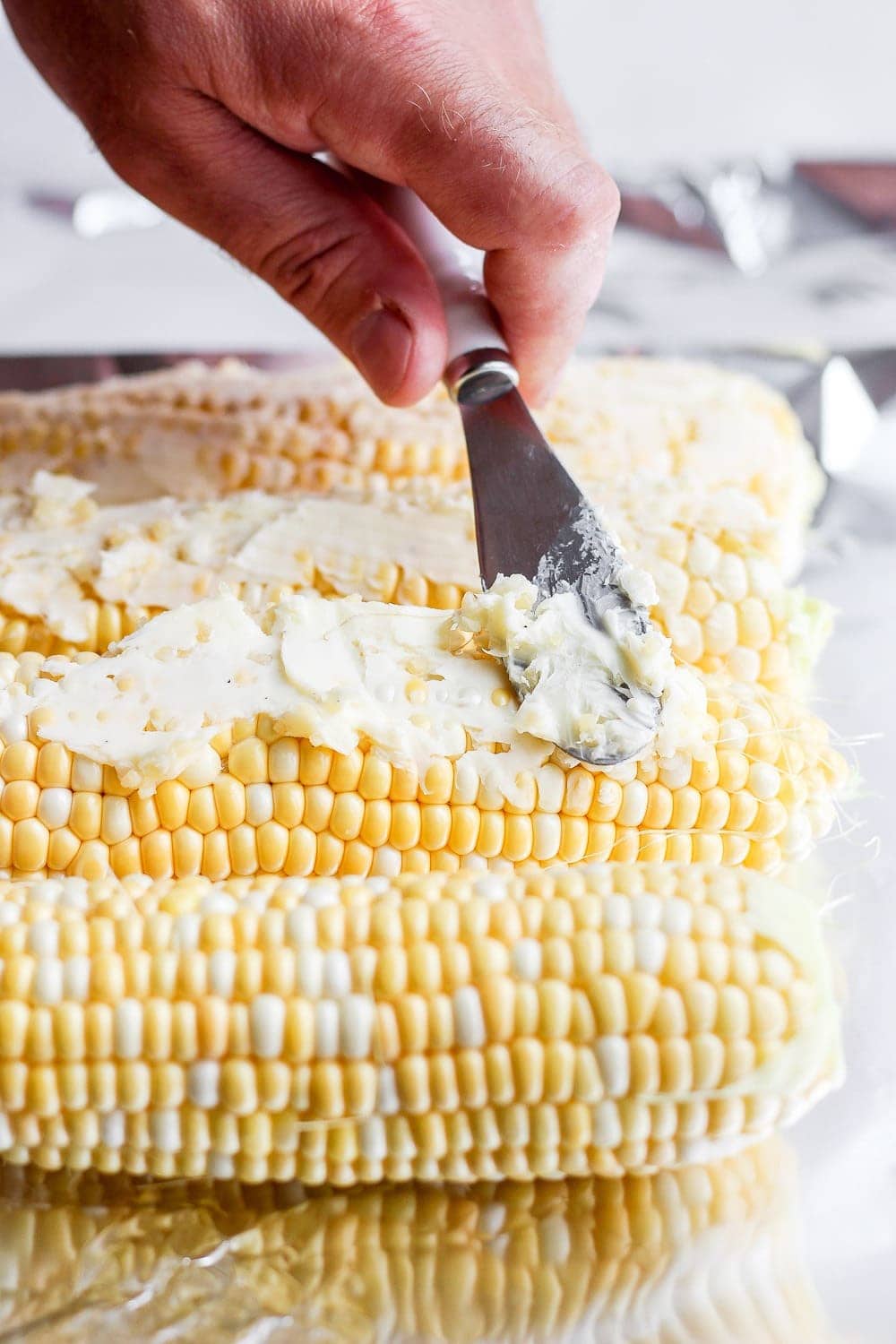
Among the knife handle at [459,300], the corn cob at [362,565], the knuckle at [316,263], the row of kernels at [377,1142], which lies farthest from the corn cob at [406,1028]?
the knuckle at [316,263]

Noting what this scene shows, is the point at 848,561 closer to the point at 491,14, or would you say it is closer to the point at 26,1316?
the point at 491,14

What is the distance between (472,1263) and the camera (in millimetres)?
823

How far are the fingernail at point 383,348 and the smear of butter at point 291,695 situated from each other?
316 millimetres

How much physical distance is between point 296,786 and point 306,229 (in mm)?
583

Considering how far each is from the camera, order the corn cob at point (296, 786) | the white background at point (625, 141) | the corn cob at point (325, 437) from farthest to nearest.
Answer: the white background at point (625, 141), the corn cob at point (325, 437), the corn cob at point (296, 786)

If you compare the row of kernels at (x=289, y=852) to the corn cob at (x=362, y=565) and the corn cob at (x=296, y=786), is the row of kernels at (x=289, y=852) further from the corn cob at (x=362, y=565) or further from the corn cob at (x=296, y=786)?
the corn cob at (x=362, y=565)

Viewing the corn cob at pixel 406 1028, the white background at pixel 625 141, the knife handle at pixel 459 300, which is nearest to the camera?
the corn cob at pixel 406 1028

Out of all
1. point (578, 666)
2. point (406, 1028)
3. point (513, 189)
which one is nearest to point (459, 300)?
point (513, 189)

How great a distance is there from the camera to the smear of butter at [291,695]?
0.94 meters

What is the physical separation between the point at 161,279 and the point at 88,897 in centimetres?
151

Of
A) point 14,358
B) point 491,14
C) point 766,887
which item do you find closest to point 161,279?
point 14,358

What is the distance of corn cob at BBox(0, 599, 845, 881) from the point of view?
36.8 inches

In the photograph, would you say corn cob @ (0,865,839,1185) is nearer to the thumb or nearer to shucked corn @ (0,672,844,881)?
shucked corn @ (0,672,844,881)

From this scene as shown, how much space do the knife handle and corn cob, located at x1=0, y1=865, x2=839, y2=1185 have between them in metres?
0.56
